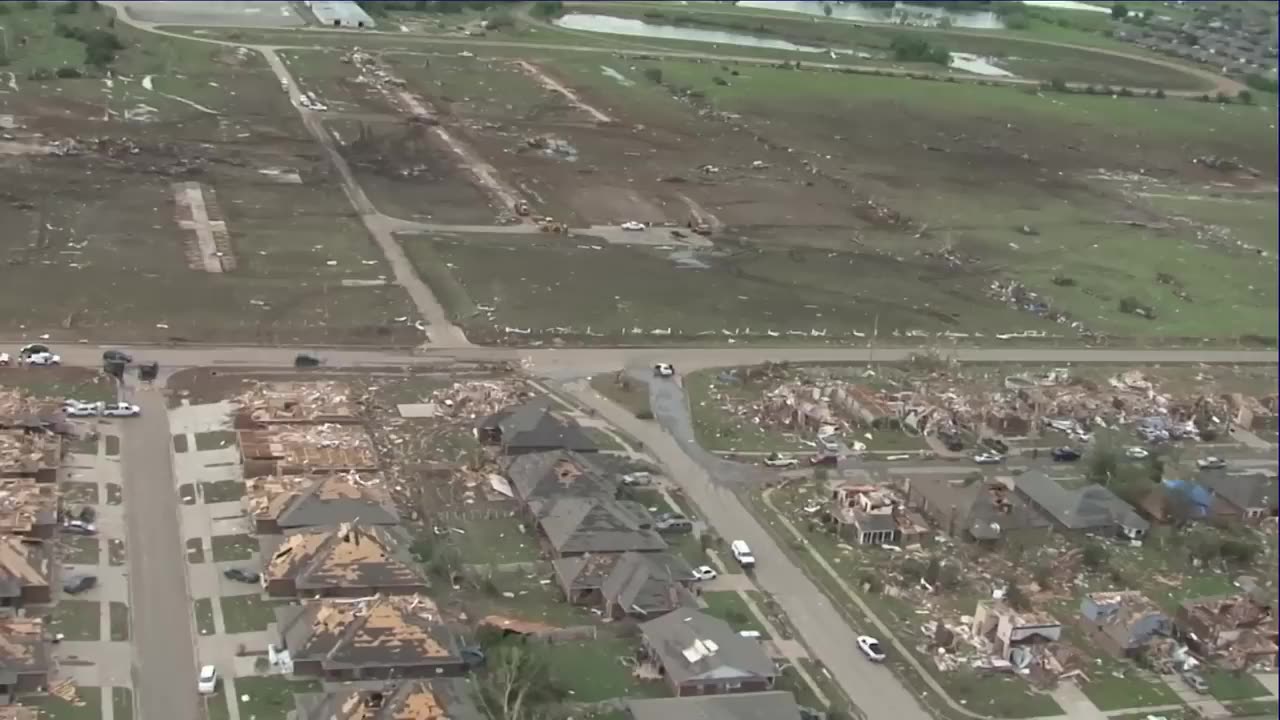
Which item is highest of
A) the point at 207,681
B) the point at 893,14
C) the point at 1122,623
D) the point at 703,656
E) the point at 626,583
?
the point at 893,14

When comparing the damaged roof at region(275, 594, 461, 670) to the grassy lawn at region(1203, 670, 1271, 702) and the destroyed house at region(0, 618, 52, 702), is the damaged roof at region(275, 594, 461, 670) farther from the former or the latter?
the grassy lawn at region(1203, 670, 1271, 702)

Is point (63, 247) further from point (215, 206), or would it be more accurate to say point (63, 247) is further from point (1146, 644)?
point (1146, 644)

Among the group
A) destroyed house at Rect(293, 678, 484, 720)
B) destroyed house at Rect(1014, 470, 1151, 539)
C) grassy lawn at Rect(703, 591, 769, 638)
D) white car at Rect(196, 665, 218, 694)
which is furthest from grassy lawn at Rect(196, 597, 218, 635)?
destroyed house at Rect(1014, 470, 1151, 539)

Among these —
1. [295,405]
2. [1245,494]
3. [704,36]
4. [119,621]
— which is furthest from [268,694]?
[704,36]

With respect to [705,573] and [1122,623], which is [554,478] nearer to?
[705,573]

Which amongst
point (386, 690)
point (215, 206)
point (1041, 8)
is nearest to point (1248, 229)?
point (215, 206)

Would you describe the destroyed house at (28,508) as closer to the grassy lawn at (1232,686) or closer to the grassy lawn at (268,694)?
the grassy lawn at (268,694)

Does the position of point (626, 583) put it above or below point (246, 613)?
above
